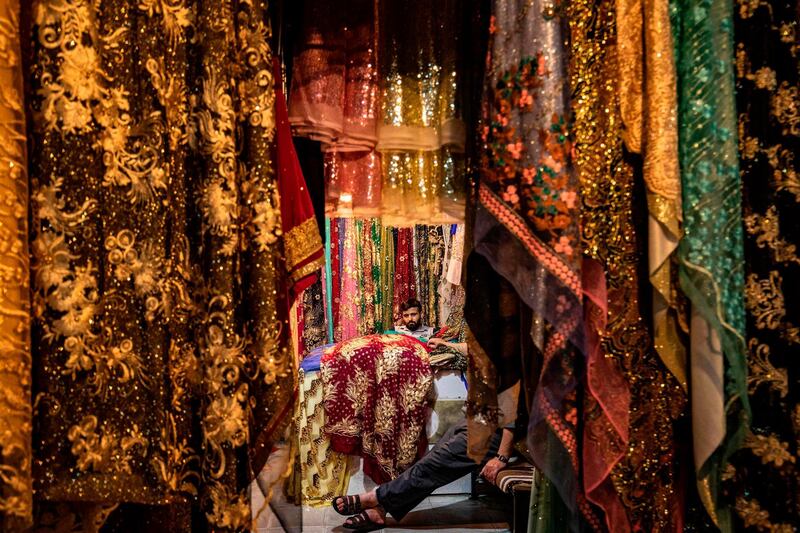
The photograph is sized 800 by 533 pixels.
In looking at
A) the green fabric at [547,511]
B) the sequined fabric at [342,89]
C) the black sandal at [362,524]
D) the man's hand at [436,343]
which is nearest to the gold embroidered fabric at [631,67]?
the sequined fabric at [342,89]

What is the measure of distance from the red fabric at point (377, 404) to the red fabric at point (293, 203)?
171 centimetres

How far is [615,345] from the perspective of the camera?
3.47ft

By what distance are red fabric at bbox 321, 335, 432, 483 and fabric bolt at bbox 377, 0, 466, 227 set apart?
1593 mm

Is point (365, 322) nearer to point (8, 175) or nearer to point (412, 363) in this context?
point (412, 363)

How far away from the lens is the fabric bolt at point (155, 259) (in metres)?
0.86

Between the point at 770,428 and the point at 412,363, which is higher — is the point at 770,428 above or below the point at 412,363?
above

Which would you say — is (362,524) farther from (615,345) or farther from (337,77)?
(337,77)

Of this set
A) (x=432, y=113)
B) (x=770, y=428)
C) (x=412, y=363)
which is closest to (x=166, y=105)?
(x=432, y=113)

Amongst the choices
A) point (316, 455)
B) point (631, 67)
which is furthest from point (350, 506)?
point (631, 67)

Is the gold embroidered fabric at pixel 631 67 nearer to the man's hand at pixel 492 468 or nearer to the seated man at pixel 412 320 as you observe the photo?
the man's hand at pixel 492 468

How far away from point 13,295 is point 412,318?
9.90ft

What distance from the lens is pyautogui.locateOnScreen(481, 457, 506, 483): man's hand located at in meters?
2.24

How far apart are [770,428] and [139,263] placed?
1122mm

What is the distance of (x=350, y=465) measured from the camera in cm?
278
